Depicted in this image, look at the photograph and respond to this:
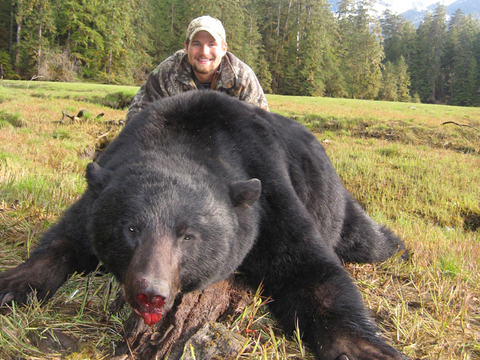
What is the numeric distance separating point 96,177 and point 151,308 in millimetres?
733

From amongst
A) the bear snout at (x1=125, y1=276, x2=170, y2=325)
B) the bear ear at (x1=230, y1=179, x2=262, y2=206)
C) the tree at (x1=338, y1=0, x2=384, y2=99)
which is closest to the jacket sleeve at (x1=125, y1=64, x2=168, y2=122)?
→ the bear ear at (x1=230, y1=179, x2=262, y2=206)

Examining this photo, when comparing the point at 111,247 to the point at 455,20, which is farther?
the point at 455,20

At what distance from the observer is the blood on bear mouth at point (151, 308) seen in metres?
1.50

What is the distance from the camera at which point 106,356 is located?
5.39 ft

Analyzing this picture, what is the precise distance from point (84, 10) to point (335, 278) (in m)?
39.7

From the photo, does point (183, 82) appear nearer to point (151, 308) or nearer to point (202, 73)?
point (202, 73)

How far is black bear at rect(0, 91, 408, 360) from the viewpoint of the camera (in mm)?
1708

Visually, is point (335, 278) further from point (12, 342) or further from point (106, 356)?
point (12, 342)

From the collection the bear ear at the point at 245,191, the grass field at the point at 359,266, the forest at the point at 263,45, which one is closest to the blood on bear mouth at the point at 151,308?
the grass field at the point at 359,266

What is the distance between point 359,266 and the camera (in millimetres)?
2977

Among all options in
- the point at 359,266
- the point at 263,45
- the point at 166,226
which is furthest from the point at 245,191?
the point at 263,45

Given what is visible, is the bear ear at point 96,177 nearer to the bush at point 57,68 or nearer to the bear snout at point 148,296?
the bear snout at point 148,296

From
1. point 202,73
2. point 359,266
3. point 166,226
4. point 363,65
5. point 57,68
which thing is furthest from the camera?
point 363,65

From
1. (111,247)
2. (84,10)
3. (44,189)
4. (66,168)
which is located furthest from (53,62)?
(111,247)
